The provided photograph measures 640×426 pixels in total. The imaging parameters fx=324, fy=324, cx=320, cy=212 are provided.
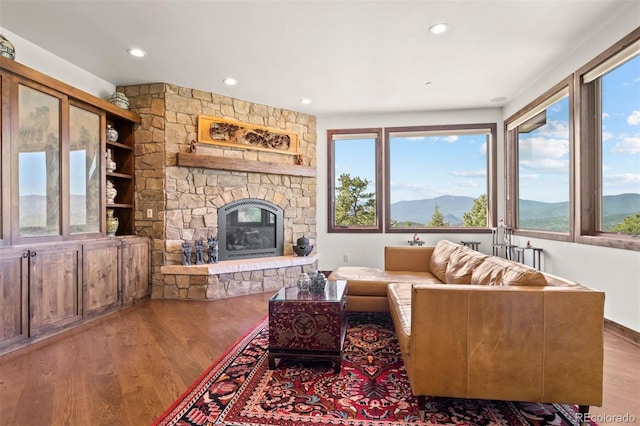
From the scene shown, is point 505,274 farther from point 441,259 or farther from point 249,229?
point 249,229

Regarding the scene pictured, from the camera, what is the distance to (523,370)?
1.62m

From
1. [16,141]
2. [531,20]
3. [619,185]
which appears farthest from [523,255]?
[16,141]

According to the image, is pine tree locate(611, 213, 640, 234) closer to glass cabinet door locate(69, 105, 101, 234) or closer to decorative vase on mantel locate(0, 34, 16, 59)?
glass cabinet door locate(69, 105, 101, 234)

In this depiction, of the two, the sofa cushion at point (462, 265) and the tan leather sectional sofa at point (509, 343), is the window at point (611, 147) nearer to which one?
the sofa cushion at point (462, 265)

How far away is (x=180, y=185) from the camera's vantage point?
420 cm

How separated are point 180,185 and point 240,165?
2.73 feet

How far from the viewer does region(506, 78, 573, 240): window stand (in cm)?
365

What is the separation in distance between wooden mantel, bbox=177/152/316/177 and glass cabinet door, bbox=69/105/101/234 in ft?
2.98

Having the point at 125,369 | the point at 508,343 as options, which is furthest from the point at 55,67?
the point at 508,343

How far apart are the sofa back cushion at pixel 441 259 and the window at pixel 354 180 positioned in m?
1.83

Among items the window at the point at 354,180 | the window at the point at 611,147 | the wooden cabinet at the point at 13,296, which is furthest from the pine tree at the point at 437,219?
the wooden cabinet at the point at 13,296

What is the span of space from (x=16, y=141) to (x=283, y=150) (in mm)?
3083

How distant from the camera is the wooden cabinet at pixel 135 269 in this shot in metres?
3.71

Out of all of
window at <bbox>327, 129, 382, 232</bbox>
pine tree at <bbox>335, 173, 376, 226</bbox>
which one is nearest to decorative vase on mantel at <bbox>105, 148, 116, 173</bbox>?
window at <bbox>327, 129, 382, 232</bbox>
